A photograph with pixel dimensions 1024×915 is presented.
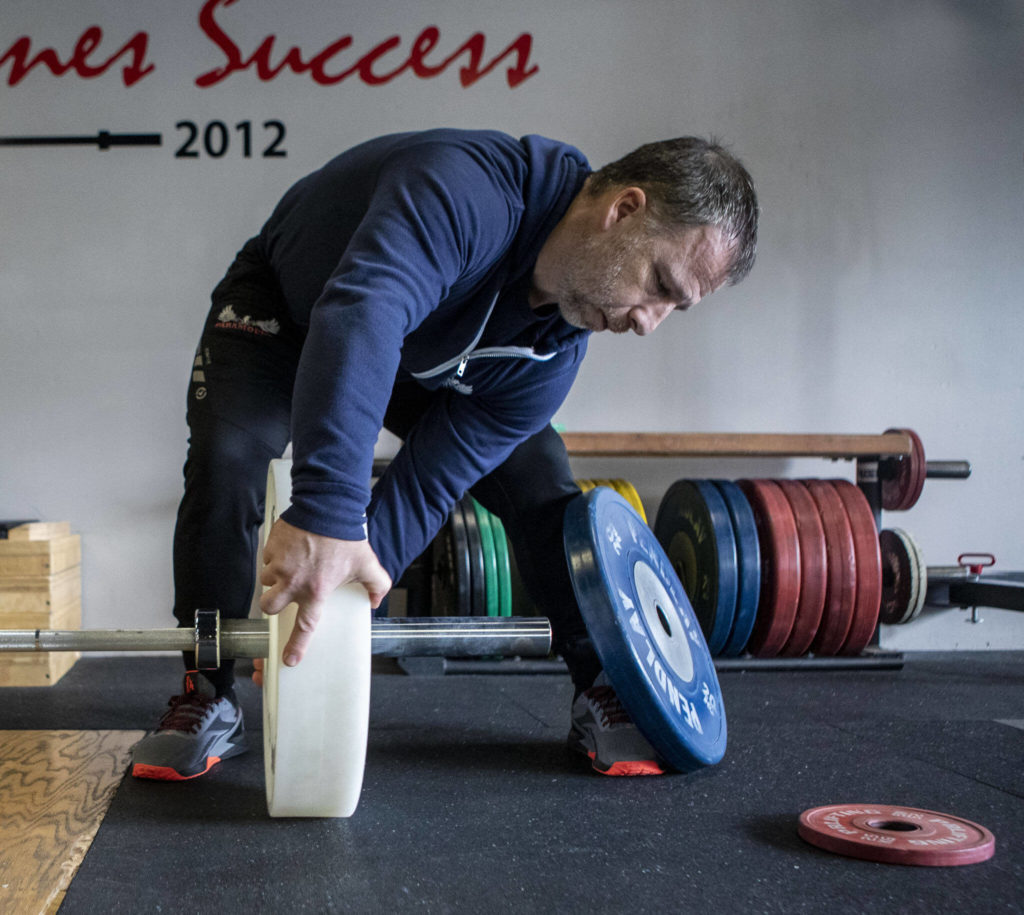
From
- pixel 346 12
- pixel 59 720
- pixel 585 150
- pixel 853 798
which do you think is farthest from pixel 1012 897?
pixel 346 12

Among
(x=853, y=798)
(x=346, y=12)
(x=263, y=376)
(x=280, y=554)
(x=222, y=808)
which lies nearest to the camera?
(x=280, y=554)

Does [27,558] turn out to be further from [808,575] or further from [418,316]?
[808,575]

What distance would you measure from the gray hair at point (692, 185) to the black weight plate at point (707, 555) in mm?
1466

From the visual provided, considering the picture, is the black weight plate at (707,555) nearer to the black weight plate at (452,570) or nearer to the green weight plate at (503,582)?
the green weight plate at (503,582)

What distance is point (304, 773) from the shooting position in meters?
1.14

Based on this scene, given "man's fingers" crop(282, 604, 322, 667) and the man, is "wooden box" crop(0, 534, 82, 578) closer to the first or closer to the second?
the man

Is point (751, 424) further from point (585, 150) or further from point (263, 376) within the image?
point (263, 376)

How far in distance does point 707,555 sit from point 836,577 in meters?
0.40

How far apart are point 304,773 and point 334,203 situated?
0.77 metres

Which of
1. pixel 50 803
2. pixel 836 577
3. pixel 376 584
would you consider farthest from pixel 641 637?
pixel 836 577

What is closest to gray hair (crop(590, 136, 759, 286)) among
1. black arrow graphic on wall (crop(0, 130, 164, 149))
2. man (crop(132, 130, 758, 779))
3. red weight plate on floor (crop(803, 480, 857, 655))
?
man (crop(132, 130, 758, 779))

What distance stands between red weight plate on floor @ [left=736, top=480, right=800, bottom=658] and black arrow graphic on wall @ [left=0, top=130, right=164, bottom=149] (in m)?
2.30

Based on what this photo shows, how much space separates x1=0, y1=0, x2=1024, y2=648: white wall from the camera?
3043mm

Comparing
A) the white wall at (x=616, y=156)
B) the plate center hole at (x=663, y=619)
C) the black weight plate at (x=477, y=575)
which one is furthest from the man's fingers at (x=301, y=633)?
the white wall at (x=616, y=156)
